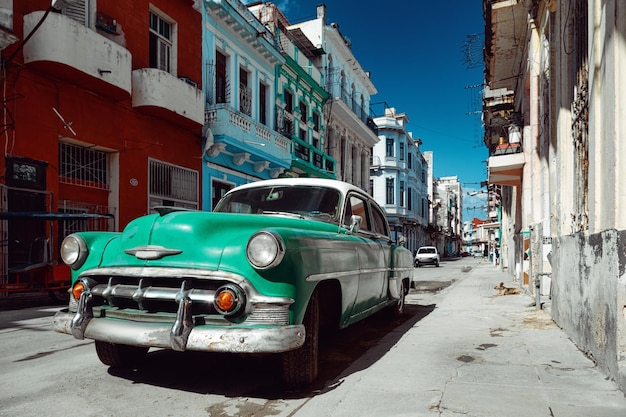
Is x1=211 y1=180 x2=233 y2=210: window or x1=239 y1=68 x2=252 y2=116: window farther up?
x1=239 y1=68 x2=252 y2=116: window

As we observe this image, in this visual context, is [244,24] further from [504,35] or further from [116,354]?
[116,354]

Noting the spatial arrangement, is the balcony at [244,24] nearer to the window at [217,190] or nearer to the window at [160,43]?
the window at [160,43]

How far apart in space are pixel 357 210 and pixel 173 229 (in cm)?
237

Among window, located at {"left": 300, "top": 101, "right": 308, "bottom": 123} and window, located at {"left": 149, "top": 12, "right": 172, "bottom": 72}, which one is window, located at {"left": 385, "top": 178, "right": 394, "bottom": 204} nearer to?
window, located at {"left": 300, "top": 101, "right": 308, "bottom": 123}

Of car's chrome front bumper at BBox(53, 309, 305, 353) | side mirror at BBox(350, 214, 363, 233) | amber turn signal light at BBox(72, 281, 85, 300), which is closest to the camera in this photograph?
car's chrome front bumper at BBox(53, 309, 305, 353)

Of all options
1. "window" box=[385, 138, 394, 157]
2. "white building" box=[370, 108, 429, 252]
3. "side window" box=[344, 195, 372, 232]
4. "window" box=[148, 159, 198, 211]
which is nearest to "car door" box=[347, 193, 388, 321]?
"side window" box=[344, 195, 372, 232]

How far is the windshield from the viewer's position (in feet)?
15.0

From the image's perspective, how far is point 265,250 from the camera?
3.02 meters

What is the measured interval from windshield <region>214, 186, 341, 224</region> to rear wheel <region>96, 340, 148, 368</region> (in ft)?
5.22

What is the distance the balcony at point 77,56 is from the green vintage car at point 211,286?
26.3 ft

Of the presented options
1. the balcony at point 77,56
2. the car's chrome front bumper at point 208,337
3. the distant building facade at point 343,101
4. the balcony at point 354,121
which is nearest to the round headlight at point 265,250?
the car's chrome front bumper at point 208,337

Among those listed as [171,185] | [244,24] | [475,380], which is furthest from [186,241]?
[244,24]

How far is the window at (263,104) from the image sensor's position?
19812 millimetres

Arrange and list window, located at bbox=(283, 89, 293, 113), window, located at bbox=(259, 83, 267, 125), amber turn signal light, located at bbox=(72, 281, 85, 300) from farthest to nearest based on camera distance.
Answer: window, located at bbox=(283, 89, 293, 113)
window, located at bbox=(259, 83, 267, 125)
amber turn signal light, located at bbox=(72, 281, 85, 300)
